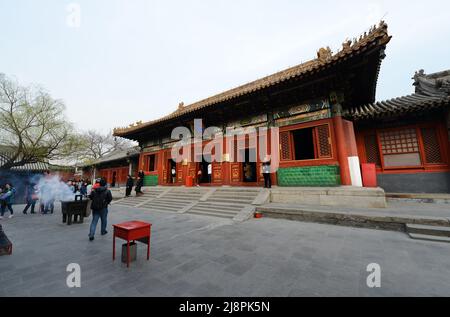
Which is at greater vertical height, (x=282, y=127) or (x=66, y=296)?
(x=282, y=127)

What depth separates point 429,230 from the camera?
3604 mm

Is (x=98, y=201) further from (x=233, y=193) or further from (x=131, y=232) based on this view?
(x=233, y=193)

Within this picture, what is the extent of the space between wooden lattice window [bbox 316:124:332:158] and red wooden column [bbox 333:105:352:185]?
27cm

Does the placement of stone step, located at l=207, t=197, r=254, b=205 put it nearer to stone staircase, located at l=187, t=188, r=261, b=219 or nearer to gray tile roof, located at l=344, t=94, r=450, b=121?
stone staircase, located at l=187, t=188, r=261, b=219

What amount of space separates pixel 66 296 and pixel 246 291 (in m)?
1.91

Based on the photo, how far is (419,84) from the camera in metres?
9.56

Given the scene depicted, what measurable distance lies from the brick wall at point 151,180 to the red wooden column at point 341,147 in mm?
10867

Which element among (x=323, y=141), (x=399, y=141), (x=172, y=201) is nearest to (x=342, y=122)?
(x=323, y=141)

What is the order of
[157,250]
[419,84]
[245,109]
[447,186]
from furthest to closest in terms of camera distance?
[419,84]
[245,109]
[447,186]
[157,250]

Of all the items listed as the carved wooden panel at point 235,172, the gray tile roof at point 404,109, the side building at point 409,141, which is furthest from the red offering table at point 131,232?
the side building at point 409,141

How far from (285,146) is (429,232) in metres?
4.89

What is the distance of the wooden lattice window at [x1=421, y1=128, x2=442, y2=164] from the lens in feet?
22.4

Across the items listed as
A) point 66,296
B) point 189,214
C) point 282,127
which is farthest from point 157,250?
point 282,127
